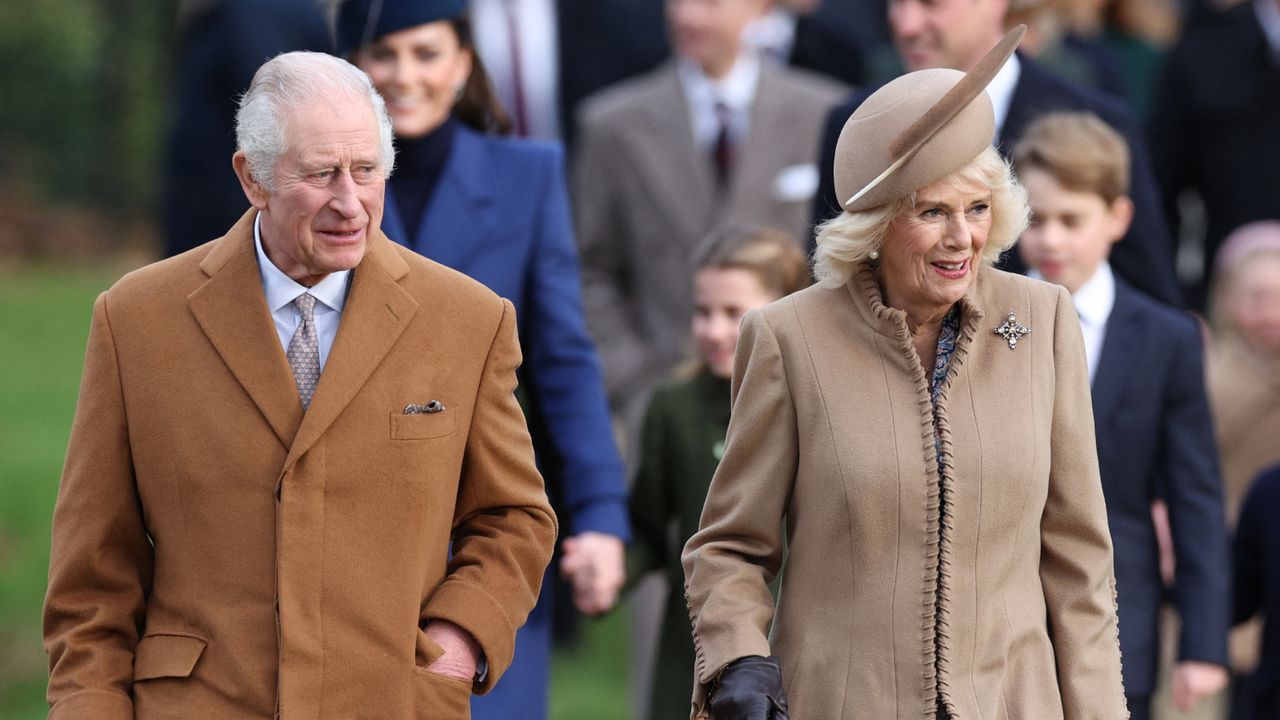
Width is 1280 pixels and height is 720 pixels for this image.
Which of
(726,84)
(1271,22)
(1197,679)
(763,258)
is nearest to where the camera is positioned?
(1197,679)

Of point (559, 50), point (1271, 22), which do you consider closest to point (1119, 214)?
point (1271, 22)

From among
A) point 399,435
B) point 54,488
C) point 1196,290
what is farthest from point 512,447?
point 54,488

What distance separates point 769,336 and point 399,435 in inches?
28.8

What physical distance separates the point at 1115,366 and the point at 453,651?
6.61 feet

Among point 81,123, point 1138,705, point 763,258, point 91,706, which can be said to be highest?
point 763,258

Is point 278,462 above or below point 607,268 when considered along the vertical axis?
above

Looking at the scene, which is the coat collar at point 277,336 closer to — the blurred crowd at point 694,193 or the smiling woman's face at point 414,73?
the blurred crowd at point 694,193

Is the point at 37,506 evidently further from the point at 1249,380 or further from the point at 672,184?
the point at 1249,380

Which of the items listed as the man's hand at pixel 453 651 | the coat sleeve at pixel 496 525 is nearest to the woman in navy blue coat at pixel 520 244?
the coat sleeve at pixel 496 525

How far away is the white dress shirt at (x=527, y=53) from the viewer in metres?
9.84

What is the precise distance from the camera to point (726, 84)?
9.07m

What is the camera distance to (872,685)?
4.65m

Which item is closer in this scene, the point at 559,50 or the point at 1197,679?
the point at 1197,679

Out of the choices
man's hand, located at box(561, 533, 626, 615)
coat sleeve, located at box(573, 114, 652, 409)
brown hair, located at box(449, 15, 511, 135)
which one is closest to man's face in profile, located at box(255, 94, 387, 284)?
man's hand, located at box(561, 533, 626, 615)
